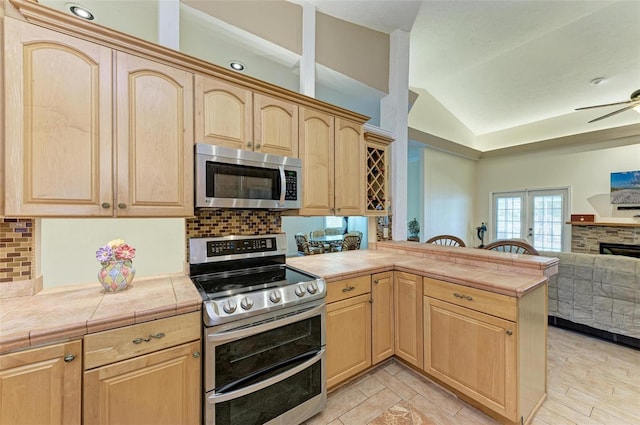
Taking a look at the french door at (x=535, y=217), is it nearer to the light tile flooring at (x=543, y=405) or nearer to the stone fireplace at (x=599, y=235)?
the stone fireplace at (x=599, y=235)

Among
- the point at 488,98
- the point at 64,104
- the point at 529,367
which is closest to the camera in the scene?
the point at 64,104

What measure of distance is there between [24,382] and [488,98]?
24.4 feet

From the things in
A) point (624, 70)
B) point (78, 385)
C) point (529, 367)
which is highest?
point (624, 70)

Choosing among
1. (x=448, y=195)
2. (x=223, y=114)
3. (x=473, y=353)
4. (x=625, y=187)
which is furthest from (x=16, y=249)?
(x=625, y=187)

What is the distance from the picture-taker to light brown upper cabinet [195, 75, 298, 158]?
1659 mm

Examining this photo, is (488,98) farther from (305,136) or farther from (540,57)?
(305,136)

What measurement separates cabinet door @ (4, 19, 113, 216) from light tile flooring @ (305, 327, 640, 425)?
6.24 ft

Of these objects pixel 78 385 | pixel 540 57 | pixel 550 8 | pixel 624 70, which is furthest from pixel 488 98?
pixel 78 385

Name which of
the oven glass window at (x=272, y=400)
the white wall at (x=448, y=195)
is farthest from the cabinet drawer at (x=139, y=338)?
the white wall at (x=448, y=195)

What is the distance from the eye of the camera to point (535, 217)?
247 inches

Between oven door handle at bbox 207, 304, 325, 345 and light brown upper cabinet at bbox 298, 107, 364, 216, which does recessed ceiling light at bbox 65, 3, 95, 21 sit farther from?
oven door handle at bbox 207, 304, 325, 345

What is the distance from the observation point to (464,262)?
2.14 m

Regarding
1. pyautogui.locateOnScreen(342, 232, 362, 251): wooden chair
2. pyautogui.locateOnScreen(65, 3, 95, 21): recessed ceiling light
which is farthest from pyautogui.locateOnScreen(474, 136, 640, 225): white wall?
pyautogui.locateOnScreen(65, 3, 95, 21): recessed ceiling light

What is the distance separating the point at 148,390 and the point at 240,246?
977 mm
